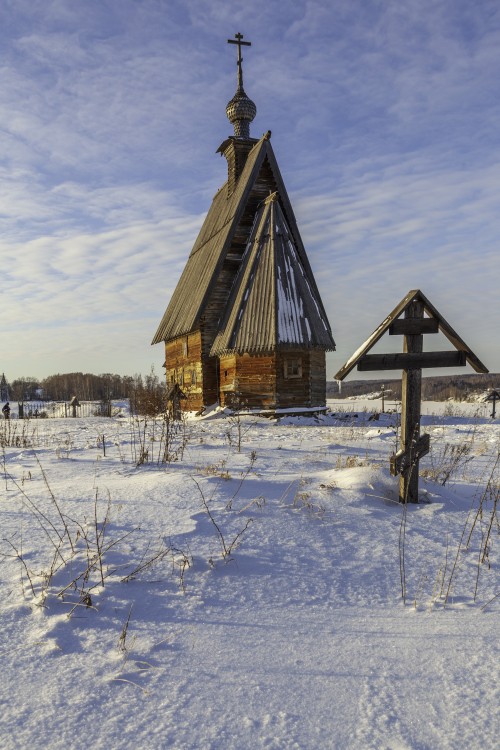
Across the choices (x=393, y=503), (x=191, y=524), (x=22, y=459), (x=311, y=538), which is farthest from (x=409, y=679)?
(x=22, y=459)

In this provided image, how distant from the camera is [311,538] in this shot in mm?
3881

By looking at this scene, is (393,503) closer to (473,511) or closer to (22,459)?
(473,511)

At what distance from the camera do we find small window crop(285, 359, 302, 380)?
52.3 ft

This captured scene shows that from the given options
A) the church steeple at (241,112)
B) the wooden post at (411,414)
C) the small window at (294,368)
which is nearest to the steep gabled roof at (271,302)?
the small window at (294,368)

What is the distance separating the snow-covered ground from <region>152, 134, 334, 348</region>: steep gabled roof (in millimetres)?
12235

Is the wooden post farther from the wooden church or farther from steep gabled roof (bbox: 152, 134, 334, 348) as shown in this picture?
steep gabled roof (bbox: 152, 134, 334, 348)

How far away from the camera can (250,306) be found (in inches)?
628

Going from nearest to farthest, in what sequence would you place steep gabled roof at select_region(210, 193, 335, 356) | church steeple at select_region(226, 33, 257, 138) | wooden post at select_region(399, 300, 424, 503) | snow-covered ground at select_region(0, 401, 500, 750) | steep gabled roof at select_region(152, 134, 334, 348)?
1. snow-covered ground at select_region(0, 401, 500, 750)
2. wooden post at select_region(399, 300, 424, 503)
3. steep gabled roof at select_region(210, 193, 335, 356)
4. steep gabled roof at select_region(152, 134, 334, 348)
5. church steeple at select_region(226, 33, 257, 138)

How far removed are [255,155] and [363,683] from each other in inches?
732

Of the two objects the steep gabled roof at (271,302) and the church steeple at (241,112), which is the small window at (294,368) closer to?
the steep gabled roof at (271,302)

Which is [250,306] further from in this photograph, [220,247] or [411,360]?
[411,360]

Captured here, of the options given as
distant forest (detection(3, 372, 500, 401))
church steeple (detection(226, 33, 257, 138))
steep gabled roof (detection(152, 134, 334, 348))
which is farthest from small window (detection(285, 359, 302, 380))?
distant forest (detection(3, 372, 500, 401))

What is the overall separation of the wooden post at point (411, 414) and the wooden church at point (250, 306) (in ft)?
31.0

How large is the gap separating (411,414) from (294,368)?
35.7ft
